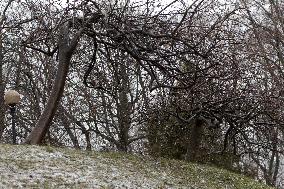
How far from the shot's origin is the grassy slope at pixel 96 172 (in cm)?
758

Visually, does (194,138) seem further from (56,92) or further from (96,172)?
(96,172)

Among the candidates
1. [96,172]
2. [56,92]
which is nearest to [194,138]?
[56,92]

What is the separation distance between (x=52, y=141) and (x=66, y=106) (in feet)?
5.09

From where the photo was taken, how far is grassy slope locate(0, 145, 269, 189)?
7.58 metres

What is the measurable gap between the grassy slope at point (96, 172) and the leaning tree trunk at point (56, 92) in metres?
1.69

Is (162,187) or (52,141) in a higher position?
(52,141)

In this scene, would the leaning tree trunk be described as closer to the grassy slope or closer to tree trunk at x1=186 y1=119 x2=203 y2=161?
the grassy slope

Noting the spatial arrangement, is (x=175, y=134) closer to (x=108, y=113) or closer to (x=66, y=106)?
(x=108, y=113)

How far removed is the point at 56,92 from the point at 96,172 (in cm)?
345

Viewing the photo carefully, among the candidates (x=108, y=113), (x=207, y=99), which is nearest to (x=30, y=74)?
(x=108, y=113)

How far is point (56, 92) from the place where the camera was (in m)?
11.4

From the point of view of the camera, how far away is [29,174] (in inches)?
301

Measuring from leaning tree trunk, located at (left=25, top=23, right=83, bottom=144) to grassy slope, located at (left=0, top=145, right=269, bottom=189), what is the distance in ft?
5.55

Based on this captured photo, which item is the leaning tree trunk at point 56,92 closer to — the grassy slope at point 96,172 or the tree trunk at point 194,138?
the grassy slope at point 96,172
